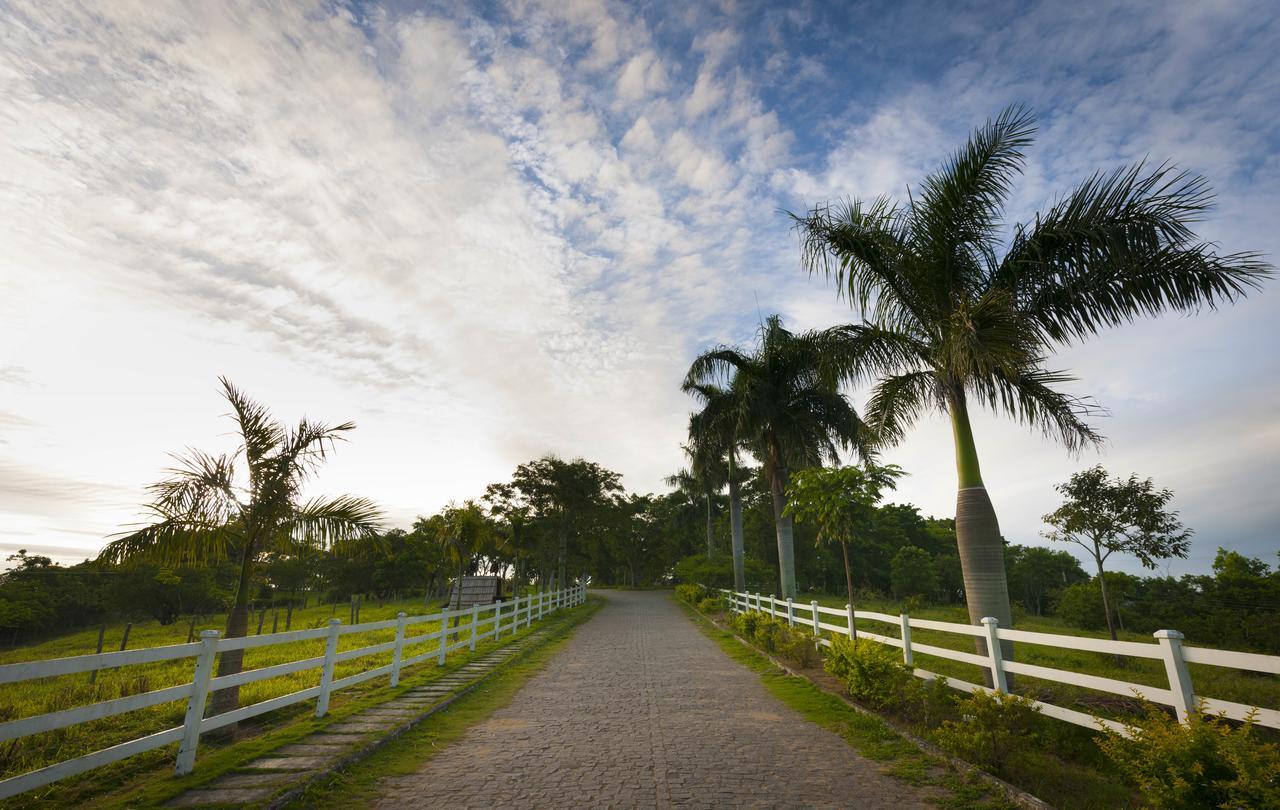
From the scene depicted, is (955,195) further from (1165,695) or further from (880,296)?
(1165,695)

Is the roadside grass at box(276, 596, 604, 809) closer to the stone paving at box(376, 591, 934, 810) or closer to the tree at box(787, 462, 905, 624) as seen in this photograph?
the stone paving at box(376, 591, 934, 810)

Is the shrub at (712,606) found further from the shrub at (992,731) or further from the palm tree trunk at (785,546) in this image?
the shrub at (992,731)

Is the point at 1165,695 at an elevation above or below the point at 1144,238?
below

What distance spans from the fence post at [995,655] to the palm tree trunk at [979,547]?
121cm

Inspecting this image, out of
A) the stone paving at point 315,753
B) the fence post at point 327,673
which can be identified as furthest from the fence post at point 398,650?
the fence post at point 327,673

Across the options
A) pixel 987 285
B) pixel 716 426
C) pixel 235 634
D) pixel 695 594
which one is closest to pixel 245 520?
pixel 235 634

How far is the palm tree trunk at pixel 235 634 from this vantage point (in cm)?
744

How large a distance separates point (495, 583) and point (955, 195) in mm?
24468

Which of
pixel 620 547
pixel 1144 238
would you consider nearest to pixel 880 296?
pixel 1144 238

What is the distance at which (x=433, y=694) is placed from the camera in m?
9.01

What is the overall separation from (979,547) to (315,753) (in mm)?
8624

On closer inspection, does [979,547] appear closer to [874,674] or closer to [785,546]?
[874,674]

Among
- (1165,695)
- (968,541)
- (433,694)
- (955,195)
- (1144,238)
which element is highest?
(955,195)

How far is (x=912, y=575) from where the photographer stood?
4712 cm
